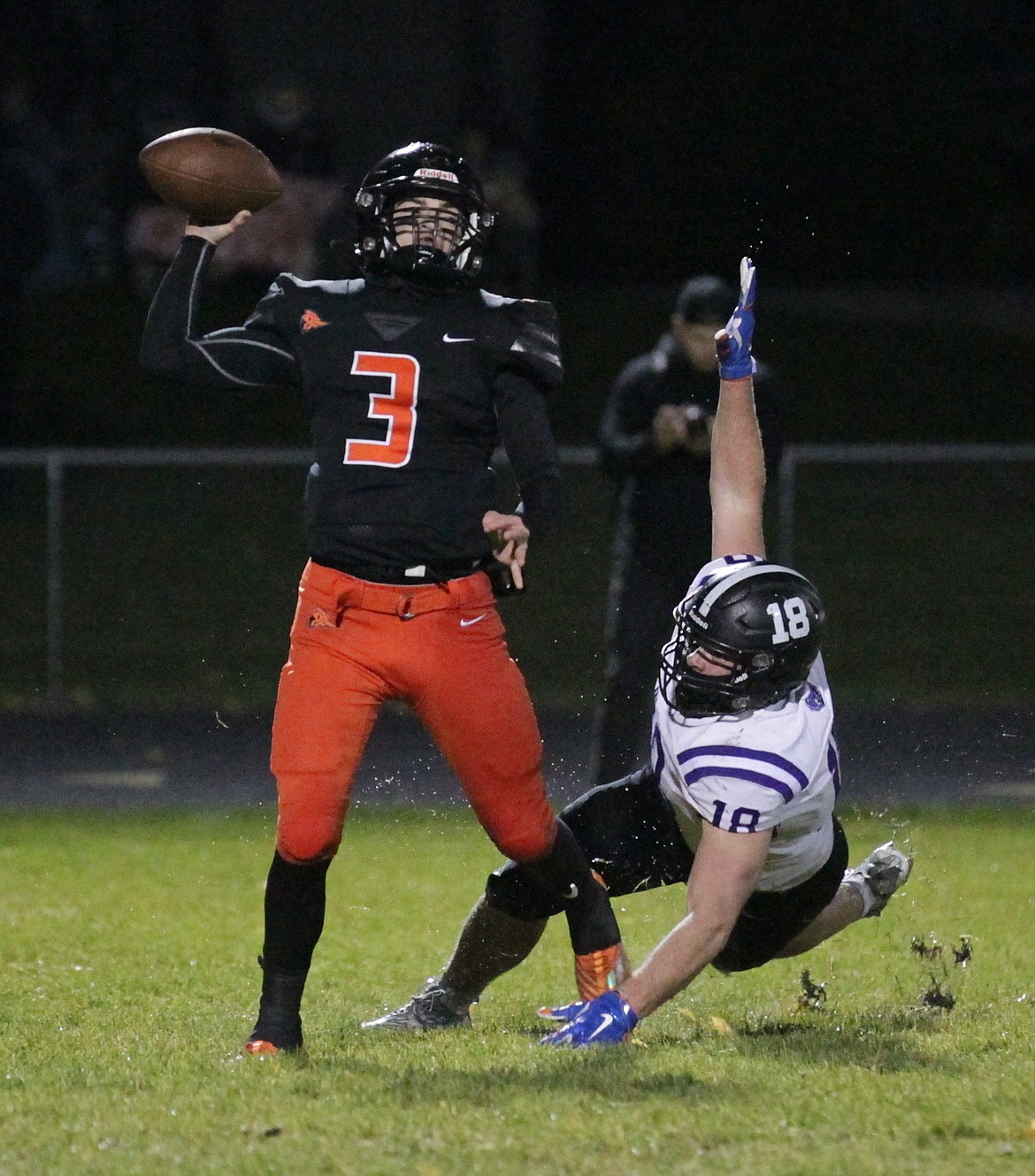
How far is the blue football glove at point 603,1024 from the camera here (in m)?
4.88

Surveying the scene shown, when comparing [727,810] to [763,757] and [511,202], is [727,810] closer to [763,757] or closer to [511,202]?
[763,757]

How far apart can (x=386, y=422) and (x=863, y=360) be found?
56.3ft

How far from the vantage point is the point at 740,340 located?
5.57 m

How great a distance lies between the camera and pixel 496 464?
12227 mm

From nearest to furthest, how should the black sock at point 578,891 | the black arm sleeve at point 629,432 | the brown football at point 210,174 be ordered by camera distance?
the black sock at point 578,891
the brown football at point 210,174
the black arm sleeve at point 629,432

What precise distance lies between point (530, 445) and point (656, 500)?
3.35 m

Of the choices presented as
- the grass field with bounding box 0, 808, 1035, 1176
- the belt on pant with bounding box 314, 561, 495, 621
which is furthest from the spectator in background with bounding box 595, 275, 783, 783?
the belt on pant with bounding box 314, 561, 495, 621

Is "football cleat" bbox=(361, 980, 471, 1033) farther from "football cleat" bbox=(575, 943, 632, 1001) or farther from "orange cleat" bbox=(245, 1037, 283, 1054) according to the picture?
"orange cleat" bbox=(245, 1037, 283, 1054)

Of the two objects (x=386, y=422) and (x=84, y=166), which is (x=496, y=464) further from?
(x=84, y=166)

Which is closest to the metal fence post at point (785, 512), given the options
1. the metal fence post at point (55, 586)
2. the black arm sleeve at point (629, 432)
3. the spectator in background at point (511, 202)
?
the black arm sleeve at point (629, 432)

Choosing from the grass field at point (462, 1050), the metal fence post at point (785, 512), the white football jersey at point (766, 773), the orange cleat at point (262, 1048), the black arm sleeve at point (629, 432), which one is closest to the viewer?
the grass field at point (462, 1050)

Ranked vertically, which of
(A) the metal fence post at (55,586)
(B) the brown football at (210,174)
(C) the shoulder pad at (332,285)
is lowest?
(A) the metal fence post at (55,586)

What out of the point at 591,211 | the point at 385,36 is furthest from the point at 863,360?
the point at 385,36

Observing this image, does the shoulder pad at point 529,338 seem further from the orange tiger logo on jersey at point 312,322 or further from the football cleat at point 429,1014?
the football cleat at point 429,1014
